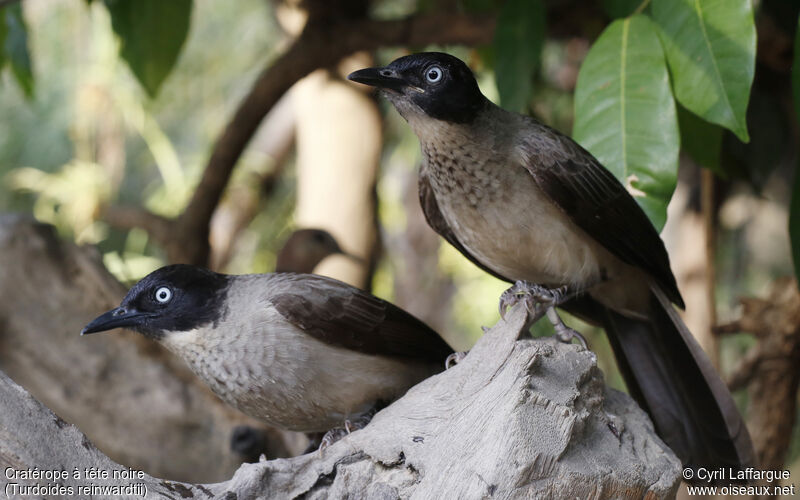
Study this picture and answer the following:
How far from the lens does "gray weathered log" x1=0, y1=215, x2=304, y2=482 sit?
4055 mm

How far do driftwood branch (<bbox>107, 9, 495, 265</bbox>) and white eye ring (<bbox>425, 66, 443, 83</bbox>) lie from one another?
1951mm

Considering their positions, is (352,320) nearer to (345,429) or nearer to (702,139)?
(345,429)

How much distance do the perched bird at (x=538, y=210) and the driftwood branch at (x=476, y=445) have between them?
43cm

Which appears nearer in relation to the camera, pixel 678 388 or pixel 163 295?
pixel 163 295

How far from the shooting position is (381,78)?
2738 millimetres

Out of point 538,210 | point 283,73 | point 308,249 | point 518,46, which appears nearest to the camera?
point 538,210

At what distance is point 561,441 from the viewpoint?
218cm

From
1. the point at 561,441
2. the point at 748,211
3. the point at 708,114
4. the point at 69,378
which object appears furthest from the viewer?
the point at 748,211

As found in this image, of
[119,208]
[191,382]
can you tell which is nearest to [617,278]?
[191,382]

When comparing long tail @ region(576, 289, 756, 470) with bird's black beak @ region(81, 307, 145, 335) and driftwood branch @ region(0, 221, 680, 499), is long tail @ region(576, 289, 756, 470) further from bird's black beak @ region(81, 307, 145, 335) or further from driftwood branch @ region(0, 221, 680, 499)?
bird's black beak @ region(81, 307, 145, 335)

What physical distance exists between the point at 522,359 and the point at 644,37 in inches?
48.8

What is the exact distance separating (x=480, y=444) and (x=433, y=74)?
121 cm

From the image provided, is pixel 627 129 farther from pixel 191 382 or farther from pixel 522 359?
pixel 191 382

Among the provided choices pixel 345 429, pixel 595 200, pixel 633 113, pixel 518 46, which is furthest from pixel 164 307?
pixel 518 46
